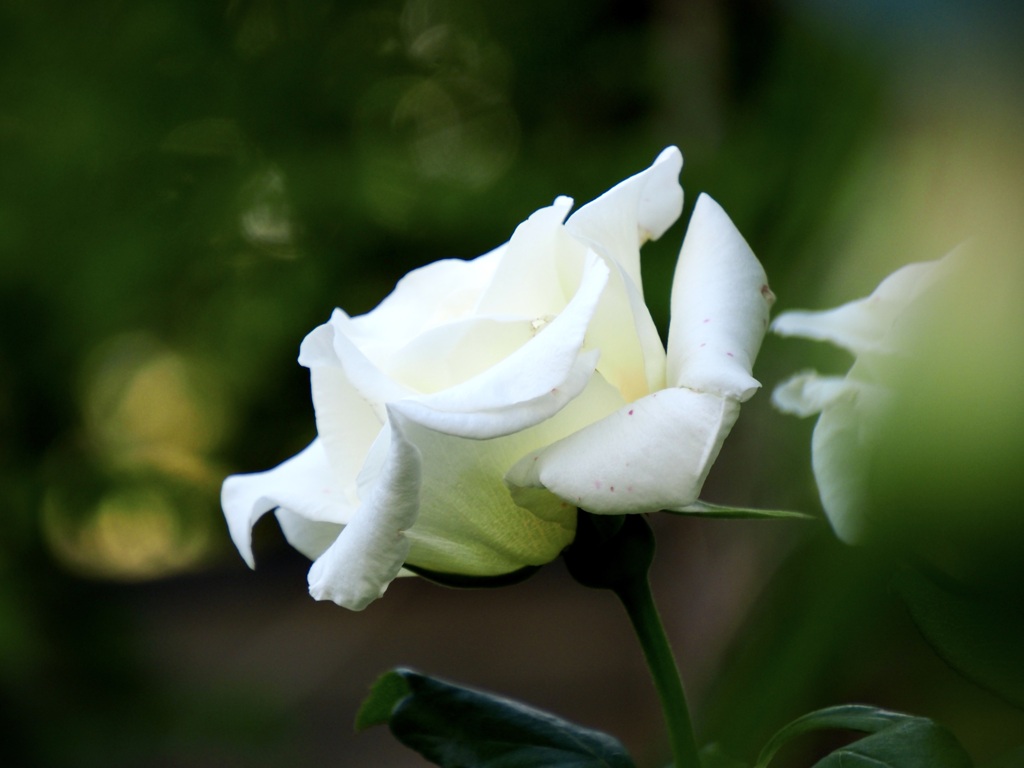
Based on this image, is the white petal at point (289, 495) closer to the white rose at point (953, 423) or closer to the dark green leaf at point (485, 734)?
the dark green leaf at point (485, 734)

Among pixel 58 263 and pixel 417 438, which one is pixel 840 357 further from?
pixel 58 263

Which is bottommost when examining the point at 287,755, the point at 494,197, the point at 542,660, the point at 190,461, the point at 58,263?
the point at 542,660

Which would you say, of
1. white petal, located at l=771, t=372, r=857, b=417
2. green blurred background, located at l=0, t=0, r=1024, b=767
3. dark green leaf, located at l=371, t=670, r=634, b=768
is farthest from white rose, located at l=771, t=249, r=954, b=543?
green blurred background, located at l=0, t=0, r=1024, b=767

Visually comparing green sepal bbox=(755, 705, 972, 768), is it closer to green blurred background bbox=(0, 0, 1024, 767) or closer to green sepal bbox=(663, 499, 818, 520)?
green sepal bbox=(663, 499, 818, 520)

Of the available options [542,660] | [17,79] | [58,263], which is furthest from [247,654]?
[17,79]

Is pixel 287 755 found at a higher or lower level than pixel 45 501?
lower

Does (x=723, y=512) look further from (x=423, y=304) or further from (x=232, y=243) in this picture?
(x=232, y=243)
